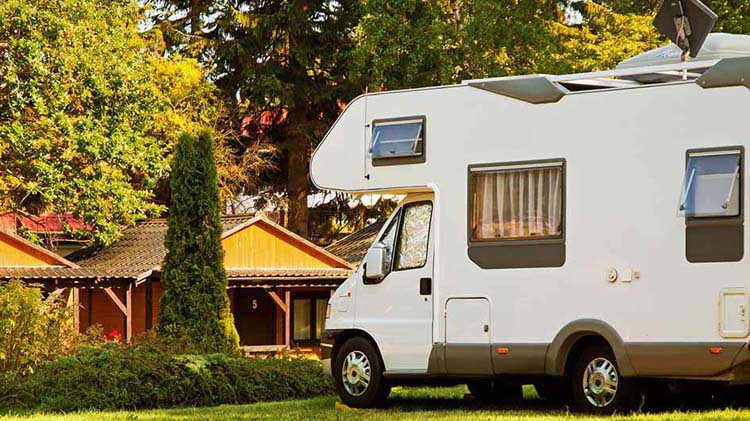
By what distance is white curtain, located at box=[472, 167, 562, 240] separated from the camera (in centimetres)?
1362

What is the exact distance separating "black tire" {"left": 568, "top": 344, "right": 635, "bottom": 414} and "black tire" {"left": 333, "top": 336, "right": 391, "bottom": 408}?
237 cm

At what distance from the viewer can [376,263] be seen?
49.4ft

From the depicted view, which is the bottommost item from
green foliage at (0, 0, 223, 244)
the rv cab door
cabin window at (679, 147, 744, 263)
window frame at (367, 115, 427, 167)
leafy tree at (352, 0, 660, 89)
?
the rv cab door

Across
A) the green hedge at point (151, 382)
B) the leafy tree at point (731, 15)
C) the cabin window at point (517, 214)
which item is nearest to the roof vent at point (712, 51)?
the cabin window at point (517, 214)

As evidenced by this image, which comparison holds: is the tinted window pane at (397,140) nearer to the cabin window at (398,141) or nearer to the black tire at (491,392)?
the cabin window at (398,141)

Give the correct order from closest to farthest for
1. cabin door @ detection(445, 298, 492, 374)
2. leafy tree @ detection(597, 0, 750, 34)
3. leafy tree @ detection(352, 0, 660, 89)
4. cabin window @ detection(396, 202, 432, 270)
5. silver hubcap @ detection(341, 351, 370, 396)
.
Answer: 1. cabin door @ detection(445, 298, 492, 374)
2. cabin window @ detection(396, 202, 432, 270)
3. silver hubcap @ detection(341, 351, 370, 396)
4. leafy tree @ detection(597, 0, 750, 34)
5. leafy tree @ detection(352, 0, 660, 89)

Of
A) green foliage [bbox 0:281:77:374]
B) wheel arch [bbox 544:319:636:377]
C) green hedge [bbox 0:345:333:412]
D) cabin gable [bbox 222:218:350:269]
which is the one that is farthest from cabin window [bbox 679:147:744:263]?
cabin gable [bbox 222:218:350:269]

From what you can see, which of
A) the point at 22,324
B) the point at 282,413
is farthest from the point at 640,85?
the point at 22,324

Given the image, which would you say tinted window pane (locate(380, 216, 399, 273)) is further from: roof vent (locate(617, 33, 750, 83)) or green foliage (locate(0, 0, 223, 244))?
green foliage (locate(0, 0, 223, 244))

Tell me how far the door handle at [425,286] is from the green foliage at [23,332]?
573cm

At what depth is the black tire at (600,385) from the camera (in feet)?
43.0

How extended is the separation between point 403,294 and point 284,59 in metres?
34.1

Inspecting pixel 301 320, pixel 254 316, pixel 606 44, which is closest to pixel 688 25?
pixel 606 44

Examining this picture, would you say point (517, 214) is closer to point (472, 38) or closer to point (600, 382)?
point (600, 382)
